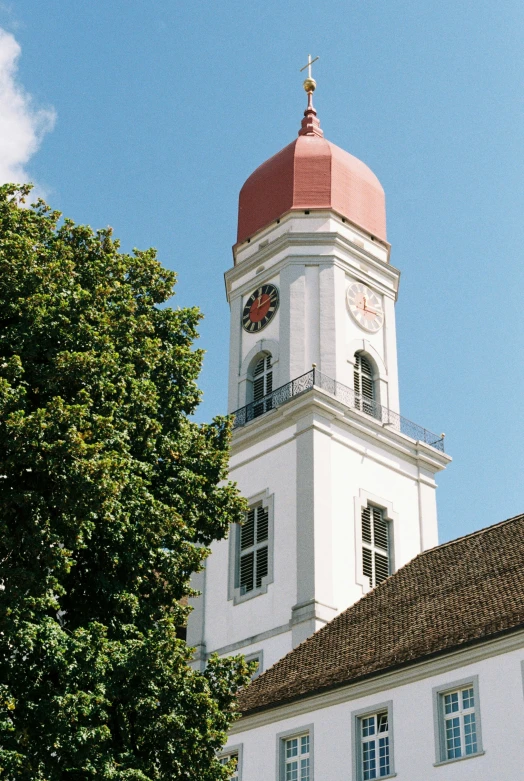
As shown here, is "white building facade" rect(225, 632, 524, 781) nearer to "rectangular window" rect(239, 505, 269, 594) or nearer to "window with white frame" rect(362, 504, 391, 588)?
"rectangular window" rect(239, 505, 269, 594)

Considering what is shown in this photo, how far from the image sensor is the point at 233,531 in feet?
127

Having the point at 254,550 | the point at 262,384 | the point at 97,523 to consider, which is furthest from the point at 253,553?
the point at 97,523

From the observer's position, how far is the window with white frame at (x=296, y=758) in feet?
86.1

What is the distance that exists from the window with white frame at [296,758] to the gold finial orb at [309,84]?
3062cm

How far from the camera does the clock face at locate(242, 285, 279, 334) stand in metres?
42.5

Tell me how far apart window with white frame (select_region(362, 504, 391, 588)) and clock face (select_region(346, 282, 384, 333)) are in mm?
7140

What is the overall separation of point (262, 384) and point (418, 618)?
1573 cm

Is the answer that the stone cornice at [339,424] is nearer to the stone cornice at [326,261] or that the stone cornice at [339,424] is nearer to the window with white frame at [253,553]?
the window with white frame at [253,553]

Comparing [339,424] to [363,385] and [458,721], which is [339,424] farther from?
[458,721]

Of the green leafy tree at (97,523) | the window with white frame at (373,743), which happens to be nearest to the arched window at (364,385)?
the window with white frame at (373,743)

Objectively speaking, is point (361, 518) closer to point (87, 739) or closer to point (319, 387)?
point (319, 387)

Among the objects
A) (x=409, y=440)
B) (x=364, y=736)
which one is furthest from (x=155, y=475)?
(x=409, y=440)

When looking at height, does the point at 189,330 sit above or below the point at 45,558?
above

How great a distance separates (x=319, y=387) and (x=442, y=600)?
12086 mm
